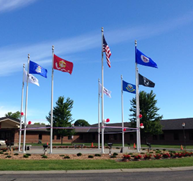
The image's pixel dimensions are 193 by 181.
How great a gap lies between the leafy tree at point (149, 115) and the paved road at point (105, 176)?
32108 mm

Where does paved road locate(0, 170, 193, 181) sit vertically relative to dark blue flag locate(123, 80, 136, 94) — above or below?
below

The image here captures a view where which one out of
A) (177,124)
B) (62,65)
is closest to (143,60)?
(62,65)

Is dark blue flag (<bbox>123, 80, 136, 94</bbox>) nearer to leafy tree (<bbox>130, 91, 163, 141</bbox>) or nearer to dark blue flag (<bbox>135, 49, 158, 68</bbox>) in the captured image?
dark blue flag (<bbox>135, 49, 158, 68</bbox>)

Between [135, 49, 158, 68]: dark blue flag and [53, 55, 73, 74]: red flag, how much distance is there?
6.69 m

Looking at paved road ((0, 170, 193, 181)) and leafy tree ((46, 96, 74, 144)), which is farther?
leafy tree ((46, 96, 74, 144))

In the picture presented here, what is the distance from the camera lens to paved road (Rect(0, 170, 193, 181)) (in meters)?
9.88

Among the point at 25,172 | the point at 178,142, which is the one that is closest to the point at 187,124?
the point at 178,142

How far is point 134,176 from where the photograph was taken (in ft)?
34.7

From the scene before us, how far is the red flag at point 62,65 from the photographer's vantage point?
20.2 m

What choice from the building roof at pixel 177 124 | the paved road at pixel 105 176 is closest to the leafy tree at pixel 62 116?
the building roof at pixel 177 124

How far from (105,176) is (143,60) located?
1414 cm

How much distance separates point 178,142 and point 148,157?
3507cm

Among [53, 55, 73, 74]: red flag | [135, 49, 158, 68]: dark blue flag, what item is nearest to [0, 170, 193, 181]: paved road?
[53, 55, 73, 74]: red flag

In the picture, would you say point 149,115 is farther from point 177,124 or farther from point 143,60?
point 143,60
